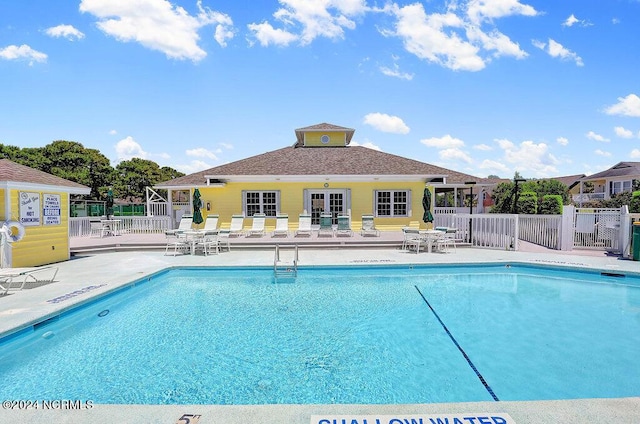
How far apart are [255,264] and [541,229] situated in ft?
40.3

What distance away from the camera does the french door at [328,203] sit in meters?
17.8

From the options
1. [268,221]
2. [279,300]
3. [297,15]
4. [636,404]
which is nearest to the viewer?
[636,404]

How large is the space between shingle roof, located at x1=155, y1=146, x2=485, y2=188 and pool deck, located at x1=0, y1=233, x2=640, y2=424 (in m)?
4.44

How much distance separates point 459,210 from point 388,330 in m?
17.4

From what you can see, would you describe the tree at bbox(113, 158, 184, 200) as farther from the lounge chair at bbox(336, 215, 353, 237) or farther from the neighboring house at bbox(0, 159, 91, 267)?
the lounge chair at bbox(336, 215, 353, 237)

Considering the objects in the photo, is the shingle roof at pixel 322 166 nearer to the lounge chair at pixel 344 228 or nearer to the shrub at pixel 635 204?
the lounge chair at pixel 344 228

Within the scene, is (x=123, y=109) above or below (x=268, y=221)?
above

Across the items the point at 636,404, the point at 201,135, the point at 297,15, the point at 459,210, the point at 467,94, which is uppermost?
the point at 297,15

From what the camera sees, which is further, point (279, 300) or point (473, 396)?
point (279, 300)

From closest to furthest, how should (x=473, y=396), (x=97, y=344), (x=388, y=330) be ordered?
(x=473, y=396)
(x=97, y=344)
(x=388, y=330)

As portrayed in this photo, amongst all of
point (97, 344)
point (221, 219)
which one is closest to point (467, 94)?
point (221, 219)

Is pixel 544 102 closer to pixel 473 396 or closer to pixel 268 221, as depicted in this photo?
pixel 268 221

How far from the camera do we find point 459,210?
2097cm

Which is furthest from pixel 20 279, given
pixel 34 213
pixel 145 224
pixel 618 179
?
pixel 618 179
